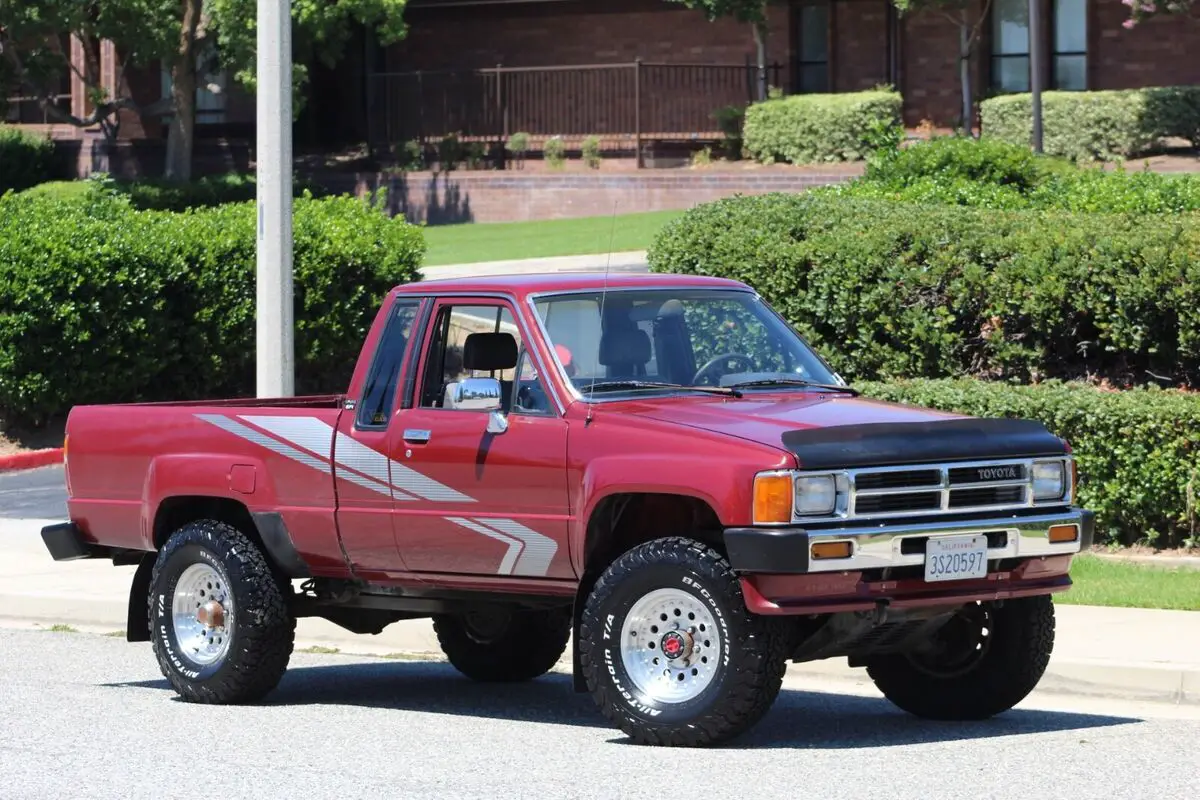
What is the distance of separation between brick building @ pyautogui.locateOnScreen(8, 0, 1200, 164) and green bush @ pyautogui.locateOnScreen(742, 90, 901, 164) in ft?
7.78

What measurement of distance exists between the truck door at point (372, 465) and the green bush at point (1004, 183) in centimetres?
1021

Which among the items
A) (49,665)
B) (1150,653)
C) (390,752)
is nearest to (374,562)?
(390,752)

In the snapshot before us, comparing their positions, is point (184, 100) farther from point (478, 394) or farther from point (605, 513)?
point (605, 513)

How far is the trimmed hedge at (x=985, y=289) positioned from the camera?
49.0 ft

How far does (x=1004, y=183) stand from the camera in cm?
2225

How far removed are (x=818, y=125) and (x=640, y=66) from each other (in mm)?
3642

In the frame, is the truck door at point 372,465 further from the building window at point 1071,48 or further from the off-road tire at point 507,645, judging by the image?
the building window at point 1071,48

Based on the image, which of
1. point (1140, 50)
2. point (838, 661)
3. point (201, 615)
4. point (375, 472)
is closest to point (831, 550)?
point (375, 472)

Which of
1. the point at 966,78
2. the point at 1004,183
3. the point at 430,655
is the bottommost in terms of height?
the point at 430,655

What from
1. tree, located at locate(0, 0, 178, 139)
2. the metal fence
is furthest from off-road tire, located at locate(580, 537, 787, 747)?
the metal fence

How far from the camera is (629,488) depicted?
8.16 metres

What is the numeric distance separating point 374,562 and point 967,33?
2974 centimetres

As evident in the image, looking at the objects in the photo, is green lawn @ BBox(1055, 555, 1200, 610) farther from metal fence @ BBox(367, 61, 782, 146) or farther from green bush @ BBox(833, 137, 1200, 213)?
metal fence @ BBox(367, 61, 782, 146)

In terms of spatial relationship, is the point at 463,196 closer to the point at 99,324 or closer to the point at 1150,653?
the point at 99,324
